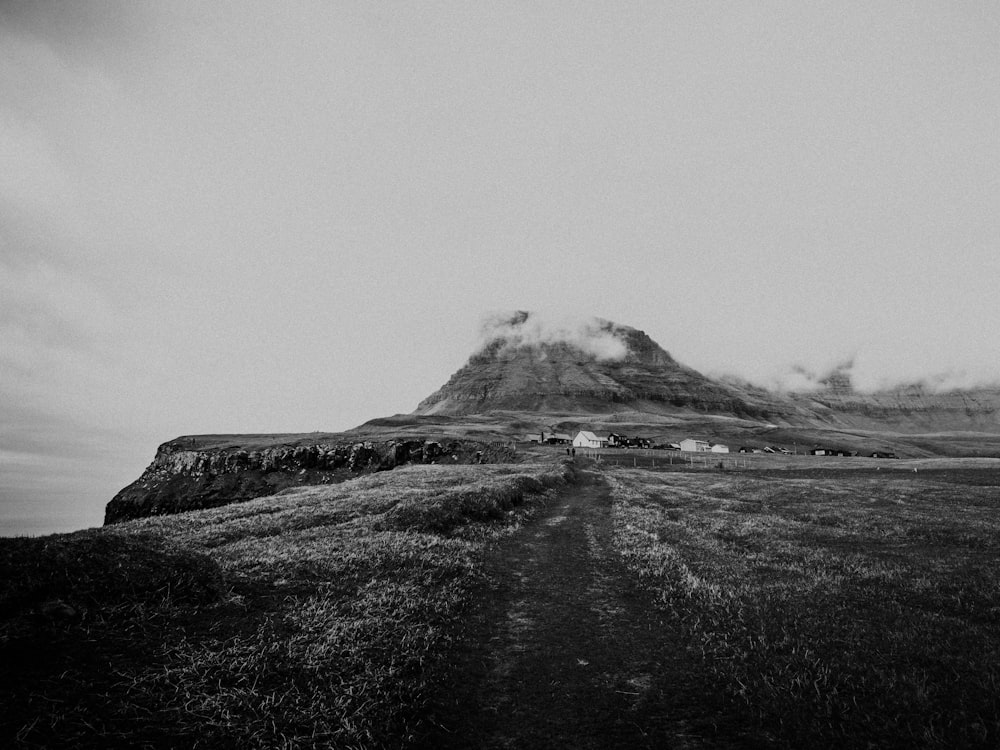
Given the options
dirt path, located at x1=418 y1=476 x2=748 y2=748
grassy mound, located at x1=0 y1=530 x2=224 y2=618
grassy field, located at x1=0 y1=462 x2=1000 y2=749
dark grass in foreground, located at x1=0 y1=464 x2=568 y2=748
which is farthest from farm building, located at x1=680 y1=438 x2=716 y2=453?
grassy mound, located at x1=0 y1=530 x2=224 y2=618

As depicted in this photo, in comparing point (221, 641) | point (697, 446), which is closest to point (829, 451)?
point (697, 446)

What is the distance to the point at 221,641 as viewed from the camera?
344 inches

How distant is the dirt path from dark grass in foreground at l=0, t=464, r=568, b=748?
83 centimetres

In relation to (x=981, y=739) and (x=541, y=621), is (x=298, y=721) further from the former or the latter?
(x=981, y=739)

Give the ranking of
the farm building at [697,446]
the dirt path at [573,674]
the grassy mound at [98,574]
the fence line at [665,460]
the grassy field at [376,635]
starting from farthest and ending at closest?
the farm building at [697,446] → the fence line at [665,460] → the grassy mound at [98,574] → the dirt path at [573,674] → the grassy field at [376,635]

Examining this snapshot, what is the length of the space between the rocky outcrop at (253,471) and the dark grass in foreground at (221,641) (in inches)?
4011

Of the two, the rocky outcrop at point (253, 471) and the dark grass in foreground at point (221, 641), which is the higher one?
the dark grass in foreground at point (221, 641)

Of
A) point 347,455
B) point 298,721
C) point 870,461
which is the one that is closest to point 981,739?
point 298,721

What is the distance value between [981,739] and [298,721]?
9670mm

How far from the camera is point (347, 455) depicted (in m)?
131

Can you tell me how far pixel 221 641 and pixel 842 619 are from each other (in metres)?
14.1

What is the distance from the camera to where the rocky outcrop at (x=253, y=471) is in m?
119

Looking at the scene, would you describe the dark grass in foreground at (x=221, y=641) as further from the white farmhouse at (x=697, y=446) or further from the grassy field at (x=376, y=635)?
the white farmhouse at (x=697, y=446)

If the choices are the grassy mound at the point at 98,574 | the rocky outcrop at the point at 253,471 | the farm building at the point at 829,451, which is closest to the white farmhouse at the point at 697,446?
the farm building at the point at 829,451
